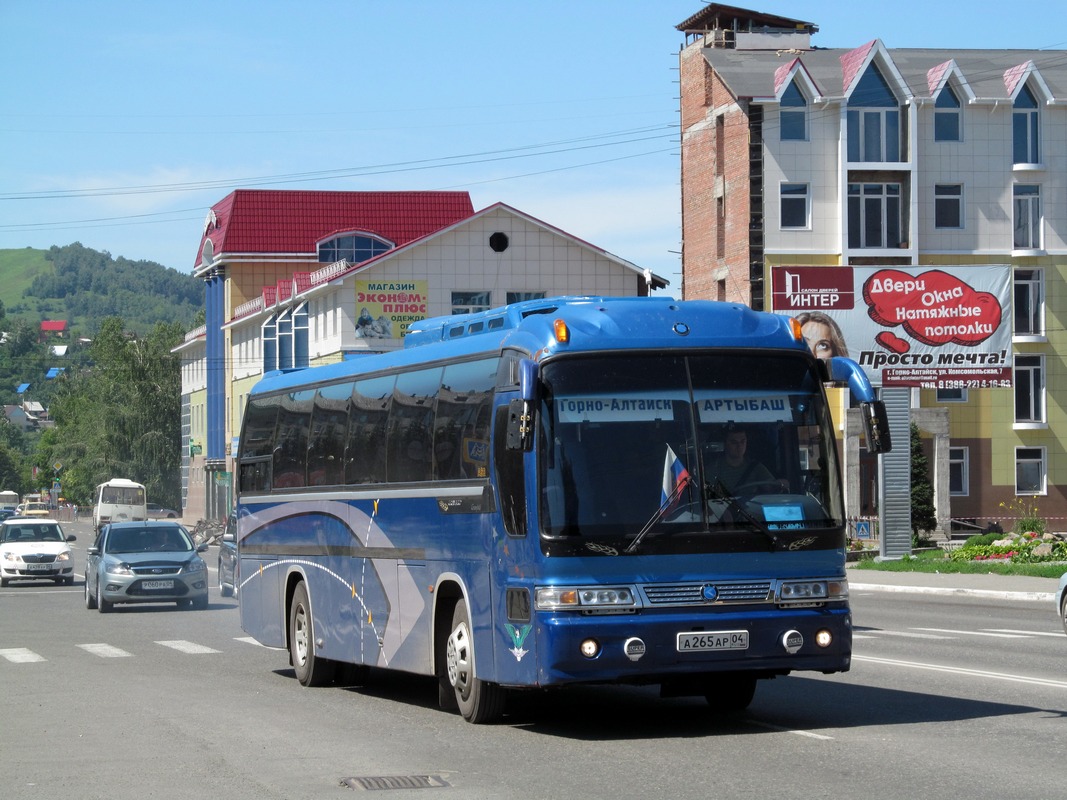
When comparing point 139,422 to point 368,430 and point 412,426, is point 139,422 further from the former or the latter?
point 412,426

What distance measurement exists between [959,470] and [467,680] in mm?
50710

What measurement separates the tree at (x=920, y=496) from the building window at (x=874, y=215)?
386 inches

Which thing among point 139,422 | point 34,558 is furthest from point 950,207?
point 139,422

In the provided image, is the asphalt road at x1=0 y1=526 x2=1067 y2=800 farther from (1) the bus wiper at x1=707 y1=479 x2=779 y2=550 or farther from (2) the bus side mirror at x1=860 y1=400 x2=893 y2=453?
(2) the bus side mirror at x1=860 y1=400 x2=893 y2=453

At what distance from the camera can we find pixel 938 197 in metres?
60.4

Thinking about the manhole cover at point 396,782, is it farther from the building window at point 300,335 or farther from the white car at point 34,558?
the building window at point 300,335

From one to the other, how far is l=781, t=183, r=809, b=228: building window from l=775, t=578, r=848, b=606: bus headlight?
49.3m

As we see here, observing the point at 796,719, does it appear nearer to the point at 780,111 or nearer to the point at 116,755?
the point at 116,755

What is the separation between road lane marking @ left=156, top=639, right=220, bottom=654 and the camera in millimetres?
20750

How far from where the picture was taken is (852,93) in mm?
59656

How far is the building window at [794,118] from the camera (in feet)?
196

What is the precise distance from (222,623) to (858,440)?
1453 inches

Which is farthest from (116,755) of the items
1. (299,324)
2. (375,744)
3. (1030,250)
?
(299,324)

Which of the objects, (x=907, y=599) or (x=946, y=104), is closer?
(x=907, y=599)
